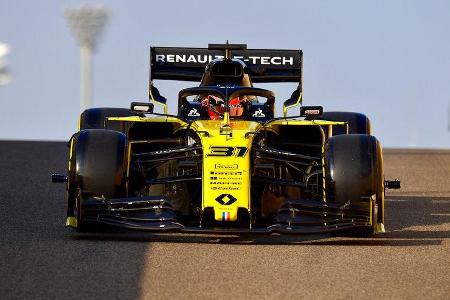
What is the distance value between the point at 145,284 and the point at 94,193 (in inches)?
117

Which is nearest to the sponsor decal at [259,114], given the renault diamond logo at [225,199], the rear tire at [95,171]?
the rear tire at [95,171]

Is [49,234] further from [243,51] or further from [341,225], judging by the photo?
[243,51]

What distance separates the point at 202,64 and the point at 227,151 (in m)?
4.43

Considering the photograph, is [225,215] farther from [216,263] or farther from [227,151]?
[216,263]

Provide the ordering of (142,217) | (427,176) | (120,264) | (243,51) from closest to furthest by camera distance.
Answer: (120,264), (142,217), (243,51), (427,176)

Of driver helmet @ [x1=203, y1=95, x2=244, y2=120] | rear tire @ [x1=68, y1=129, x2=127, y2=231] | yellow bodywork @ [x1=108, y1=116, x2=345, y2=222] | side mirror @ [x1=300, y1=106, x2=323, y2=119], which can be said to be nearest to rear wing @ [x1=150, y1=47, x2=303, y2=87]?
driver helmet @ [x1=203, y1=95, x2=244, y2=120]

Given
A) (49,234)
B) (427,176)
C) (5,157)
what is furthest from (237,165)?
(5,157)

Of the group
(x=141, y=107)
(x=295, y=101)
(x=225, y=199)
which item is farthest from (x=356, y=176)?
(x=295, y=101)

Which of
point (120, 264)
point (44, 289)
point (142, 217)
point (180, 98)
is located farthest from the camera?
point (180, 98)

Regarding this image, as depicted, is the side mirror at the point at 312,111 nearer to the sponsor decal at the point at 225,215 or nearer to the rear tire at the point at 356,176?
the rear tire at the point at 356,176

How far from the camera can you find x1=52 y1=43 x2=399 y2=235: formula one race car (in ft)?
50.3

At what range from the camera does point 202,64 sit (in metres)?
20.0

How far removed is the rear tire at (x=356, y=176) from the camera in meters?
15.6

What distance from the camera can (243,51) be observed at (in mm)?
20312
